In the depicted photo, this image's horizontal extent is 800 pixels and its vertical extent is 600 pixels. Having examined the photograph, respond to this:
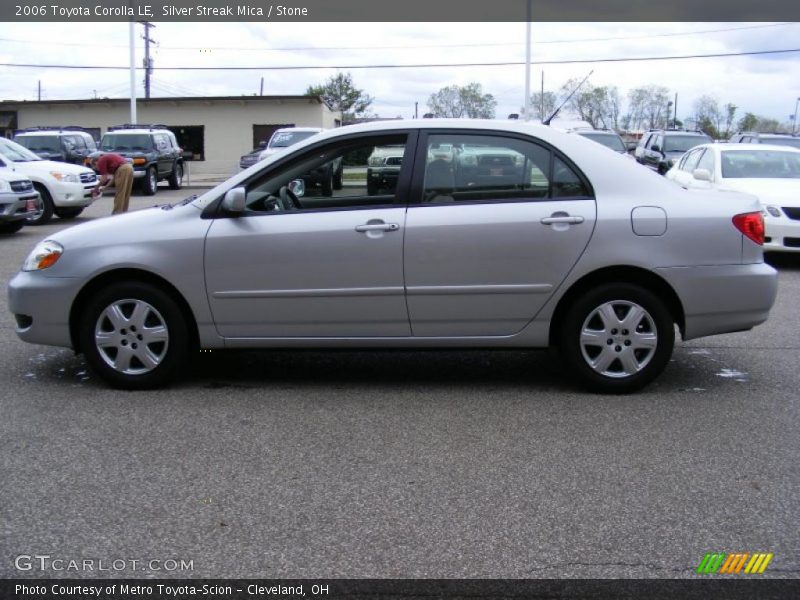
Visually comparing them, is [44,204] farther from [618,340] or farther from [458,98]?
[458,98]

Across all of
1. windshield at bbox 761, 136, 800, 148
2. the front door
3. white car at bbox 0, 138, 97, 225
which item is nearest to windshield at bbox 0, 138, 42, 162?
white car at bbox 0, 138, 97, 225

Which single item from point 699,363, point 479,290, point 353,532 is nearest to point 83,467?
point 353,532

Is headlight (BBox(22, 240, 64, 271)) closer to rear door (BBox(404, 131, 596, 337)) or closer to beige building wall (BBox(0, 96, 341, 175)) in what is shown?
rear door (BBox(404, 131, 596, 337))

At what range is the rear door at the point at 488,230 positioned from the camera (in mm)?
5477

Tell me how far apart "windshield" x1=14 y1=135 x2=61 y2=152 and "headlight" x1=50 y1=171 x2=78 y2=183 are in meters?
7.84

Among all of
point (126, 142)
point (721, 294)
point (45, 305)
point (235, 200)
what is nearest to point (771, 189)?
point (721, 294)

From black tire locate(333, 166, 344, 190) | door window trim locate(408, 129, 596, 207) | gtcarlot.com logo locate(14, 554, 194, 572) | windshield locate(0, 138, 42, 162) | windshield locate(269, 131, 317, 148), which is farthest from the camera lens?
windshield locate(269, 131, 317, 148)

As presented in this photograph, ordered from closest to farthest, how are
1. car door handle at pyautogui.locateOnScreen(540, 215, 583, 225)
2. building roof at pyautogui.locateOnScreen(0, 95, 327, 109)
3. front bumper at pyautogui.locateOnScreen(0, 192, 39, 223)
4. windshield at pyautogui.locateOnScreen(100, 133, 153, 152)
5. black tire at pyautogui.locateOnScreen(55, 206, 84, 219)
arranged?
car door handle at pyautogui.locateOnScreen(540, 215, 583, 225), front bumper at pyautogui.locateOnScreen(0, 192, 39, 223), black tire at pyautogui.locateOnScreen(55, 206, 84, 219), windshield at pyautogui.locateOnScreen(100, 133, 153, 152), building roof at pyautogui.locateOnScreen(0, 95, 327, 109)

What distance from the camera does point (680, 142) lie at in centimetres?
Answer: 2383

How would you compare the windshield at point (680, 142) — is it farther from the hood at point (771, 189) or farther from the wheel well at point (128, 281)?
the wheel well at point (128, 281)

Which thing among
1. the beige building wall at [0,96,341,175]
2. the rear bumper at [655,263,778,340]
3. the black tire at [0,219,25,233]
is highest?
the beige building wall at [0,96,341,175]

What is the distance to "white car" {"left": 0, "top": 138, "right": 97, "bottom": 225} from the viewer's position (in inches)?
667

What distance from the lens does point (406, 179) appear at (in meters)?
5.62

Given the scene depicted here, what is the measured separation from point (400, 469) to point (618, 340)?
1.90 metres
